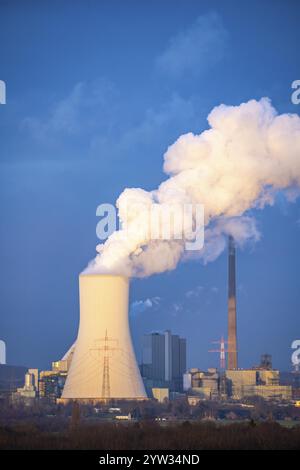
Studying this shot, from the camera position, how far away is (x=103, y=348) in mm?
24469

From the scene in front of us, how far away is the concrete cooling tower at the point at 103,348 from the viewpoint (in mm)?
23469

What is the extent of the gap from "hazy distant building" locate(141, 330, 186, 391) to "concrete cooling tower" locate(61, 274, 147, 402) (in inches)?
332

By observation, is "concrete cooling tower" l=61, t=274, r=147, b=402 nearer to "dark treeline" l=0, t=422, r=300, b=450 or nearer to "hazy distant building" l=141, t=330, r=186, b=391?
"dark treeline" l=0, t=422, r=300, b=450

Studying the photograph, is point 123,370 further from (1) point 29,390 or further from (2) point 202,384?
(2) point 202,384

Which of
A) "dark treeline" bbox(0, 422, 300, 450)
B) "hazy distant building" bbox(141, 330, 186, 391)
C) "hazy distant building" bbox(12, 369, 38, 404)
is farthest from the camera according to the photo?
"hazy distant building" bbox(141, 330, 186, 391)

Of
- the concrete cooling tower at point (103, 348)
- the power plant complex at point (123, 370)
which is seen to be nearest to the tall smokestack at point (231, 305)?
the power plant complex at point (123, 370)

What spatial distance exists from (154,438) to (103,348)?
17.3 feet

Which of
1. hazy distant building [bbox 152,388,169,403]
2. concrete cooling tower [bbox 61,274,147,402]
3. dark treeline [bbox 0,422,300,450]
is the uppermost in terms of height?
concrete cooling tower [bbox 61,274,147,402]

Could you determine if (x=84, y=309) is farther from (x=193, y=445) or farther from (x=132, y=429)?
(x=193, y=445)

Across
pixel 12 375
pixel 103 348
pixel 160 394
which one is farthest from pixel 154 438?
pixel 12 375

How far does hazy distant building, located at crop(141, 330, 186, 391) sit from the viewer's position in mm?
35312

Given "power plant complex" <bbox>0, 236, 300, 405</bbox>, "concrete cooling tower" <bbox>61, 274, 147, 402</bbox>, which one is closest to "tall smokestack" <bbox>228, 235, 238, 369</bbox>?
"power plant complex" <bbox>0, 236, 300, 405</bbox>
